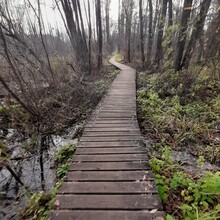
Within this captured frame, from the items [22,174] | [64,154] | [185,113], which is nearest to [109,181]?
[64,154]

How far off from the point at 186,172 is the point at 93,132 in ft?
6.63

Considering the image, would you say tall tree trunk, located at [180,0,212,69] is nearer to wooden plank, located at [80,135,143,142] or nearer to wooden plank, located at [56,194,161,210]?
wooden plank, located at [80,135,143,142]

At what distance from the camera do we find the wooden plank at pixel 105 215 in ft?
6.28

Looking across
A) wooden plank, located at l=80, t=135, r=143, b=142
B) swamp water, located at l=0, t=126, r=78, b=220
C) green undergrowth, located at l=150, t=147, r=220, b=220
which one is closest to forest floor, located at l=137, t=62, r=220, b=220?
green undergrowth, located at l=150, t=147, r=220, b=220

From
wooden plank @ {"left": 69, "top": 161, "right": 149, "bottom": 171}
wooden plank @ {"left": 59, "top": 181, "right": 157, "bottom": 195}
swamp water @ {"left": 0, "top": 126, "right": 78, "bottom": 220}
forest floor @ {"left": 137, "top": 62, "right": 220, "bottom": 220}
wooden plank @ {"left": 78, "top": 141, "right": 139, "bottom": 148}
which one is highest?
wooden plank @ {"left": 59, "top": 181, "right": 157, "bottom": 195}

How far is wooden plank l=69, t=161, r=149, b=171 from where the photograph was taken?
8.95 ft

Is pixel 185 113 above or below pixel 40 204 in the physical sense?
above

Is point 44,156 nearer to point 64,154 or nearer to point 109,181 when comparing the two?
point 64,154

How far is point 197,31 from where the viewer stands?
6949 millimetres

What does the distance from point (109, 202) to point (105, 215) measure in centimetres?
18

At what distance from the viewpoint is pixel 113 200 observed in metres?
2.14

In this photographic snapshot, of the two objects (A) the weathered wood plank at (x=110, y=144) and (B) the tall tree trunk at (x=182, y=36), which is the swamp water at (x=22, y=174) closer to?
(A) the weathered wood plank at (x=110, y=144)

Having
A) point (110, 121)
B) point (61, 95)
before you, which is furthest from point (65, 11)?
point (110, 121)

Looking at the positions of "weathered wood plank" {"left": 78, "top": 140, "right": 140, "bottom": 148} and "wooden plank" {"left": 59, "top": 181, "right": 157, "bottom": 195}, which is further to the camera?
"weathered wood plank" {"left": 78, "top": 140, "right": 140, "bottom": 148}
